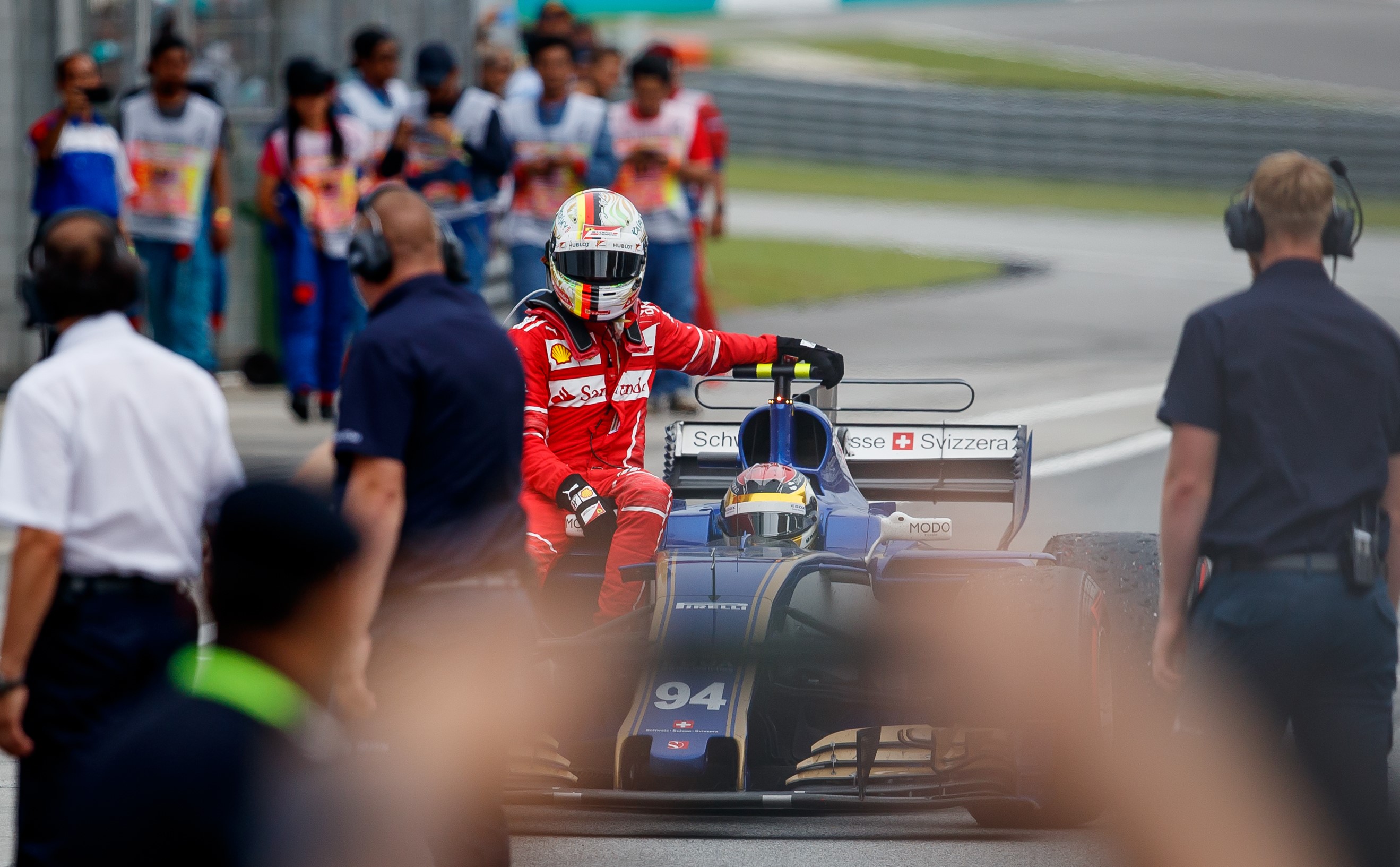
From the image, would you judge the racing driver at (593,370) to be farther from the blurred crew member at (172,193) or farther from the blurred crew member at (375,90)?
the blurred crew member at (375,90)

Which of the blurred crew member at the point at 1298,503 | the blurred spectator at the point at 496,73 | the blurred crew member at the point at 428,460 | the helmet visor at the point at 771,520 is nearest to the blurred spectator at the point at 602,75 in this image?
the blurred spectator at the point at 496,73

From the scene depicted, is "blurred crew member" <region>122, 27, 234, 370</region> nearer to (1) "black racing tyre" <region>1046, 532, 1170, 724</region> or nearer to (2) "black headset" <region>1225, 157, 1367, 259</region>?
(1) "black racing tyre" <region>1046, 532, 1170, 724</region>

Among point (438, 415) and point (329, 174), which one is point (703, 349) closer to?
point (438, 415)

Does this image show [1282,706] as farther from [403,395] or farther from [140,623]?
[140,623]

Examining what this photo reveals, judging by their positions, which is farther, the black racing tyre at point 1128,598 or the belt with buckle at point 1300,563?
the black racing tyre at point 1128,598

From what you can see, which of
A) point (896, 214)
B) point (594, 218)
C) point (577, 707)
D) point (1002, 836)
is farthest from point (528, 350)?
point (896, 214)

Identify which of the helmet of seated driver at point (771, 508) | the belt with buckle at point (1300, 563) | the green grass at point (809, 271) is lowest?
the green grass at point (809, 271)

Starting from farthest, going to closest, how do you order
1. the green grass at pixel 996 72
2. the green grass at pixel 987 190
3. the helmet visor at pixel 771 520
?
the green grass at pixel 996 72 → the green grass at pixel 987 190 → the helmet visor at pixel 771 520

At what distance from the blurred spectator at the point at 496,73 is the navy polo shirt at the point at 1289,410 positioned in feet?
39.5

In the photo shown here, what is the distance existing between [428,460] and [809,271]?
17779 mm

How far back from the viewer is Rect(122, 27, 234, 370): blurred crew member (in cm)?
1260

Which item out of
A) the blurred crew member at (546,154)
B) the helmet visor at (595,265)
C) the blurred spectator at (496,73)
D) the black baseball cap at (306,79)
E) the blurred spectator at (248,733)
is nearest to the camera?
the blurred spectator at (248,733)

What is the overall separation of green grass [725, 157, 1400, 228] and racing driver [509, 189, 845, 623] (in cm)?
2250

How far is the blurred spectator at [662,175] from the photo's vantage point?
1316cm
